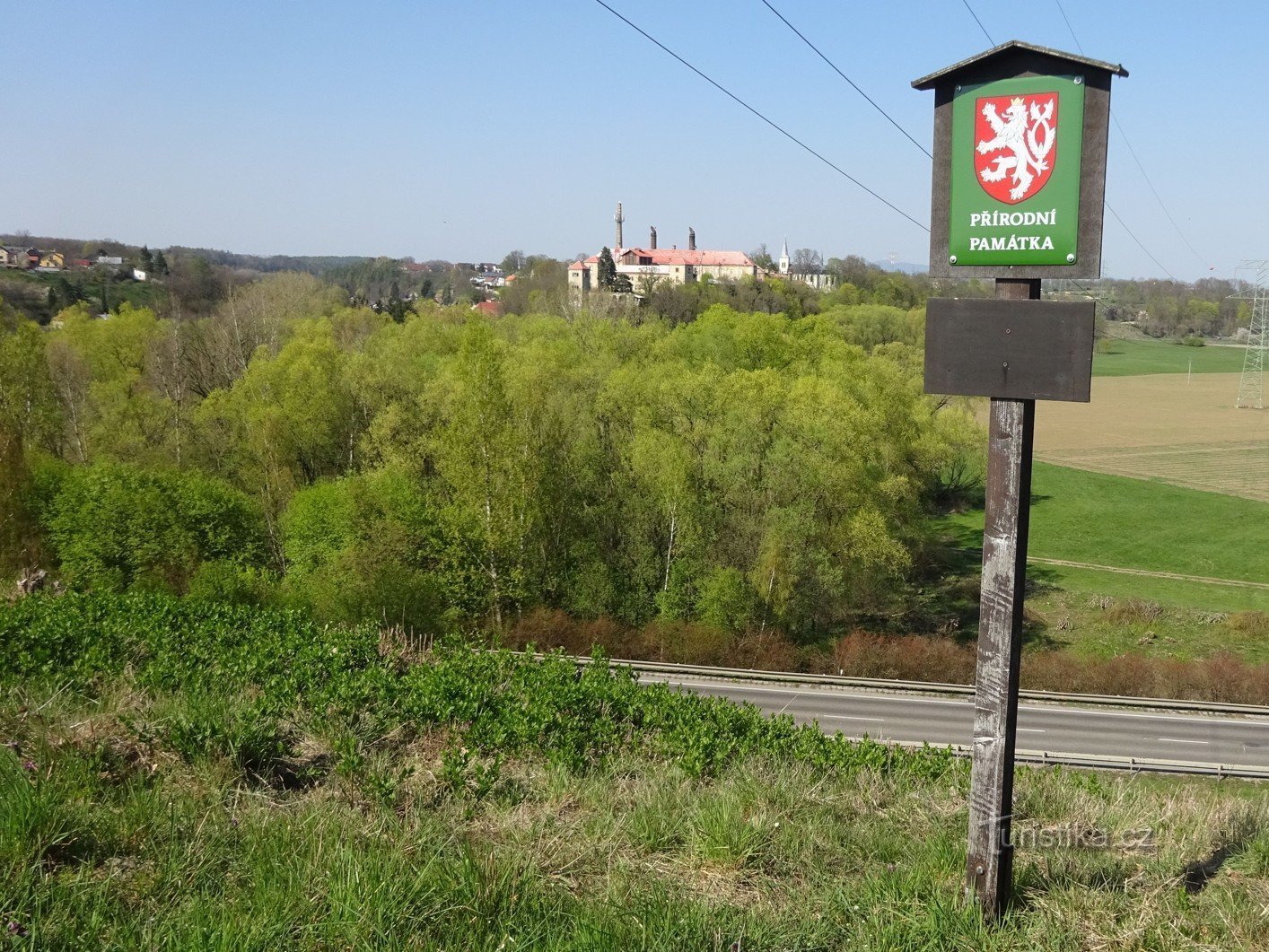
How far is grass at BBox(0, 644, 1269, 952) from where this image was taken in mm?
3971

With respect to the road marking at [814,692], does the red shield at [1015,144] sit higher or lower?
higher

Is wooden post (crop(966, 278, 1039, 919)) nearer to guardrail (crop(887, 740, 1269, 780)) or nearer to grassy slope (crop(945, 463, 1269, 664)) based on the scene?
guardrail (crop(887, 740, 1269, 780))

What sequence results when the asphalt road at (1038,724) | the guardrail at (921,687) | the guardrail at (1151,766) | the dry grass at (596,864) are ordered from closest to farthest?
the dry grass at (596,864) → the guardrail at (1151,766) → the asphalt road at (1038,724) → the guardrail at (921,687)

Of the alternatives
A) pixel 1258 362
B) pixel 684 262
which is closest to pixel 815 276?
pixel 684 262

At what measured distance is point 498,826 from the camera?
18.1 feet

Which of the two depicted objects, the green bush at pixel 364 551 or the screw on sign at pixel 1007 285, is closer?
the screw on sign at pixel 1007 285

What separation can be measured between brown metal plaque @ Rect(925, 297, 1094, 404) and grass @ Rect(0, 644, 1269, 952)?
2.30 meters

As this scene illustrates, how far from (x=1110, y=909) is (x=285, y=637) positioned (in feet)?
23.2

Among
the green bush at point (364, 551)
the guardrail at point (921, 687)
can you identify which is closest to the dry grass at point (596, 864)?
the green bush at point (364, 551)

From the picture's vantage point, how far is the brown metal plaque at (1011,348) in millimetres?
4414

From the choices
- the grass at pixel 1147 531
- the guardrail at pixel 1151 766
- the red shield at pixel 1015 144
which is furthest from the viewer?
the grass at pixel 1147 531

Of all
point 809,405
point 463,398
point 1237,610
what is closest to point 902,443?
point 809,405

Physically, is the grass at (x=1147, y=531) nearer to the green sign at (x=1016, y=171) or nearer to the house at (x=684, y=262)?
the green sign at (x=1016, y=171)

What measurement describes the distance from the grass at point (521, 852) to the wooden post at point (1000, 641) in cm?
19
